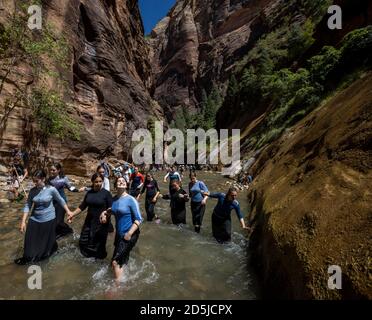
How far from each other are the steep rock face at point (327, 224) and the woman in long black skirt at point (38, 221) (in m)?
4.06

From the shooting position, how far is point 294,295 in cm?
314

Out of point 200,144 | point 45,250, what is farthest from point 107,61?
point 200,144

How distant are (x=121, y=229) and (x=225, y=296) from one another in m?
2.05

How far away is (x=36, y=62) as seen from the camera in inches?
533

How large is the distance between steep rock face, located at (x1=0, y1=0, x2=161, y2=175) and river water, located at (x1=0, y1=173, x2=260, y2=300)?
36.3 ft

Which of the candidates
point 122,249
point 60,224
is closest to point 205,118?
point 60,224

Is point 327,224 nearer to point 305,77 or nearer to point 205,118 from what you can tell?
point 305,77

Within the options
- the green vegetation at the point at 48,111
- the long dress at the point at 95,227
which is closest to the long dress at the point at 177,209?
the long dress at the point at 95,227

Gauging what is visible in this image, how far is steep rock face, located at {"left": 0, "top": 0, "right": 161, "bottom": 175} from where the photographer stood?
59.1 feet

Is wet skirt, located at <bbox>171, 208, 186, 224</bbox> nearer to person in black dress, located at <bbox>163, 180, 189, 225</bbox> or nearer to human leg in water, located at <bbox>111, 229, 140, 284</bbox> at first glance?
person in black dress, located at <bbox>163, 180, 189, 225</bbox>

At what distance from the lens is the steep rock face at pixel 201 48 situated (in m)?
84.6

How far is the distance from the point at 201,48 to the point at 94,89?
8090 centimetres

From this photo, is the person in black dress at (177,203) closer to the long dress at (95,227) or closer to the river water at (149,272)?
the river water at (149,272)
